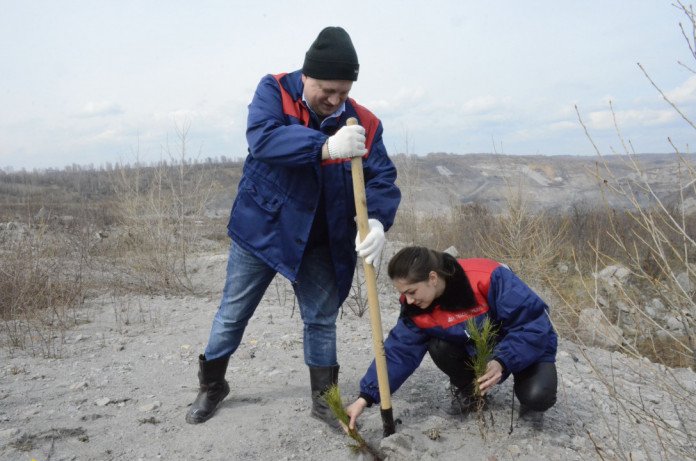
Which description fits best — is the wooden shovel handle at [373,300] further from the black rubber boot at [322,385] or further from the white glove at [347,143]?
the black rubber boot at [322,385]

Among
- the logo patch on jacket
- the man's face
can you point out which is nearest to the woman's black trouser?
the logo patch on jacket

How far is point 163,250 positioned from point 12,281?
2201mm

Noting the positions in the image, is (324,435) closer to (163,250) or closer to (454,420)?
(454,420)

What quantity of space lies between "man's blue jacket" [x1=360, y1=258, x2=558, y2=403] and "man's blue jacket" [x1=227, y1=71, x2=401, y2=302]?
0.50 metres

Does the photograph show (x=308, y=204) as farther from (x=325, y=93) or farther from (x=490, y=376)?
(x=490, y=376)

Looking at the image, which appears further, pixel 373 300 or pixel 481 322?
pixel 481 322

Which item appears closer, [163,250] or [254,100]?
[254,100]

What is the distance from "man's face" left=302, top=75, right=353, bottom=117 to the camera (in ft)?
7.87

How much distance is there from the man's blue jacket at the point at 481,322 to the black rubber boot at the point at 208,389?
2.62 feet

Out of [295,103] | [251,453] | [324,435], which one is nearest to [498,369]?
[324,435]

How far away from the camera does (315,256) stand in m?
2.76

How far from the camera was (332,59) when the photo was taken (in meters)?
2.33

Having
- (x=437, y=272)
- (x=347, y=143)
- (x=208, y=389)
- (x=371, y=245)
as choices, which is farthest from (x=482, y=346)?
(x=208, y=389)

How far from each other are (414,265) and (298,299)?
0.66 meters
